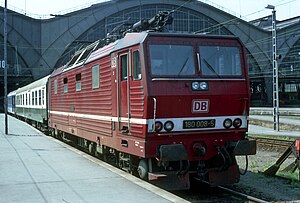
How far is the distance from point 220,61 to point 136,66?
6.16 ft

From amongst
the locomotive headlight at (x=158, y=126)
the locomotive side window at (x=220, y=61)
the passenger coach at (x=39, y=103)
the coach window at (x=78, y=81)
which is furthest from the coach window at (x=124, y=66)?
the passenger coach at (x=39, y=103)

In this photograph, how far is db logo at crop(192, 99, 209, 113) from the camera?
348 inches

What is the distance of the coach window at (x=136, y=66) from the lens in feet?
28.8

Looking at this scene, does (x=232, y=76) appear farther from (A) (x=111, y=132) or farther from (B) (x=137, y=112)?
(A) (x=111, y=132)

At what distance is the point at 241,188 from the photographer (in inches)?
387

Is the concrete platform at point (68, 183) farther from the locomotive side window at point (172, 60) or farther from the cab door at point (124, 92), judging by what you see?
the locomotive side window at point (172, 60)

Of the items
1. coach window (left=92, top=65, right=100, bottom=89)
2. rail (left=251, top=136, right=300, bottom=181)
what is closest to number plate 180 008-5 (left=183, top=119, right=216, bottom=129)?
rail (left=251, top=136, right=300, bottom=181)

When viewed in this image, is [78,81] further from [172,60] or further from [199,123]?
[199,123]

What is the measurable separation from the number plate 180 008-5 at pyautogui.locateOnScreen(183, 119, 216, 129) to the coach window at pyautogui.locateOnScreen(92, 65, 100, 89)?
11.8 ft

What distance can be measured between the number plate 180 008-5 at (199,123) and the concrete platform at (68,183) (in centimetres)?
145

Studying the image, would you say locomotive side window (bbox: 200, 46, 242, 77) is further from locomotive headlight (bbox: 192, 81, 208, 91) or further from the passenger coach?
the passenger coach

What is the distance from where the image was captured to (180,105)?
28.6 ft

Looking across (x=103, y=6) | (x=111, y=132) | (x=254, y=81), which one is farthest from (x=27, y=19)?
(x=111, y=132)

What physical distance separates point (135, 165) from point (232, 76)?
10.1 ft
